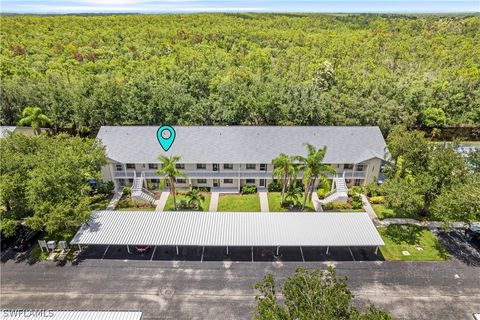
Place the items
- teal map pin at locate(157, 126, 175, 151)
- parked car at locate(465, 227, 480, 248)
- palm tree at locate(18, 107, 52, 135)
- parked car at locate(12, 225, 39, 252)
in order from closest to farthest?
parked car at locate(12, 225, 39, 252)
parked car at locate(465, 227, 480, 248)
teal map pin at locate(157, 126, 175, 151)
palm tree at locate(18, 107, 52, 135)

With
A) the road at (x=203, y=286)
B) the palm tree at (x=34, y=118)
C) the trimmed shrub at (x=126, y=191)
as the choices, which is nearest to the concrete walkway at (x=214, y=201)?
the road at (x=203, y=286)

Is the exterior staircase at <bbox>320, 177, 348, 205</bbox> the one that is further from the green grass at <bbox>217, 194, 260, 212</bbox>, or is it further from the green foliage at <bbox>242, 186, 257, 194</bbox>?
the green foliage at <bbox>242, 186, 257, 194</bbox>

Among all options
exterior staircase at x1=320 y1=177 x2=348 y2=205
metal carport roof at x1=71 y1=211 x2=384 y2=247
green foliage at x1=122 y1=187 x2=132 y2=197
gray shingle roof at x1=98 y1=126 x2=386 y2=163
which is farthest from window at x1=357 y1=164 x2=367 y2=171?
green foliage at x1=122 y1=187 x2=132 y2=197

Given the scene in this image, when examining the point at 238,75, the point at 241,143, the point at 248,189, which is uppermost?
the point at 238,75

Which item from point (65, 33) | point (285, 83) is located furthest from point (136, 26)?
point (285, 83)

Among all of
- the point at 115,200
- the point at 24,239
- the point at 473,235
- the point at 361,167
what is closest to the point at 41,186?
the point at 24,239

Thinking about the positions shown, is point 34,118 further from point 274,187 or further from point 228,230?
point 228,230

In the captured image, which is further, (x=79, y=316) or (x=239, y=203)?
(x=239, y=203)
